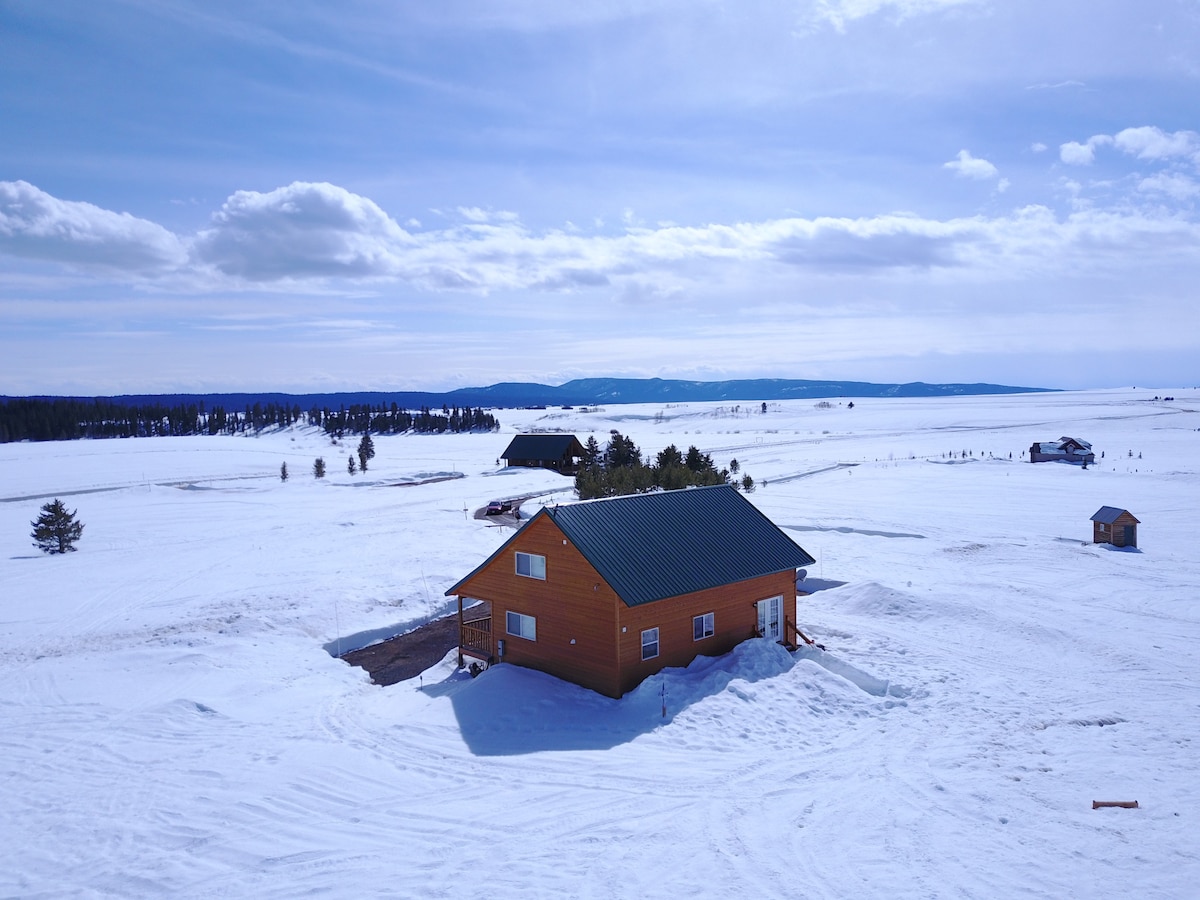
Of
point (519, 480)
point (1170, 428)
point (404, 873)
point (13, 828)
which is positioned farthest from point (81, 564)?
point (1170, 428)

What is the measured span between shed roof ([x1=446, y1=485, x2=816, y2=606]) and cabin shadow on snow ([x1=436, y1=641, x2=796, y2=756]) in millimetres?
2304

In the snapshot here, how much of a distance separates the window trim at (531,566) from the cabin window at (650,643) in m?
3.53

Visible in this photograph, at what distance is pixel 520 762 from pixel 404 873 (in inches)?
188

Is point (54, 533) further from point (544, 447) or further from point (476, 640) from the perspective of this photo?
point (544, 447)

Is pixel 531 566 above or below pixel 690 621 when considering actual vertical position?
above

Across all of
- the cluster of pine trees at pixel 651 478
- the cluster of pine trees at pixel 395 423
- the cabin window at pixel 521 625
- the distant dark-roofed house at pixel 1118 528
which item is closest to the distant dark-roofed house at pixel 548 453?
the cluster of pine trees at pixel 651 478

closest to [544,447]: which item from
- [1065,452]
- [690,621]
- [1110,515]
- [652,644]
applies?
[1110,515]

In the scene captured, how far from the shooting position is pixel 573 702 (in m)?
19.9

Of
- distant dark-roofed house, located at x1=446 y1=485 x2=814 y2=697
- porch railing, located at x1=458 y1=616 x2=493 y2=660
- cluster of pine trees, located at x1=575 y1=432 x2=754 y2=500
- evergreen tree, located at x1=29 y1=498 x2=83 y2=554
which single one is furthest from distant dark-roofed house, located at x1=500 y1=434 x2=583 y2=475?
distant dark-roofed house, located at x1=446 y1=485 x2=814 y2=697

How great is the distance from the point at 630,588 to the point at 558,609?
2.63 metres

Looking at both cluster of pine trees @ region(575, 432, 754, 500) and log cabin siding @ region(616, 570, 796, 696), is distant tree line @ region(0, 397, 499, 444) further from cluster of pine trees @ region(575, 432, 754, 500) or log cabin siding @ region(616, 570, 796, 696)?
log cabin siding @ region(616, 570, 796, 696)

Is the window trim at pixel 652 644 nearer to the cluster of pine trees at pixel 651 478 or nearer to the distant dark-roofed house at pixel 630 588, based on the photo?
the distant dark-roofed house at pixel 630 588

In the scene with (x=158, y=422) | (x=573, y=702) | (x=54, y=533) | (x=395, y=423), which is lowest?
(x=573, y=702)

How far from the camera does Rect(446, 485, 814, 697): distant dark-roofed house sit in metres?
20.7
